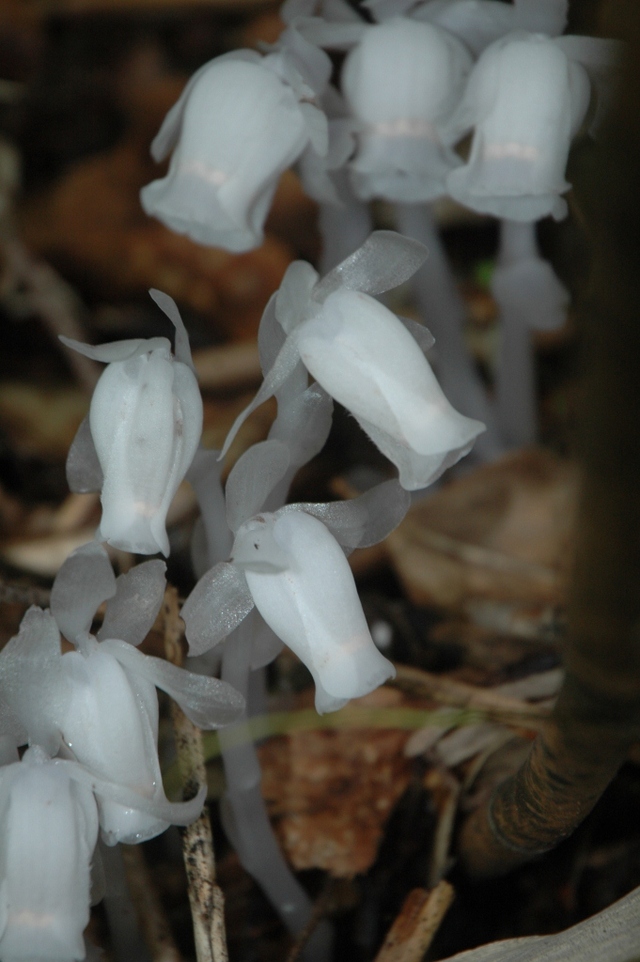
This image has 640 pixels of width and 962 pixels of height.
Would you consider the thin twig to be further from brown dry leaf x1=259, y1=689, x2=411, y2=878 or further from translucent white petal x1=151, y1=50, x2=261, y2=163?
translucent white petal x1=151, y1=50, x2=261, y2=163

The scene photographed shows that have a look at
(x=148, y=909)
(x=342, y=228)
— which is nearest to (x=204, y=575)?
(x=148, y=909)

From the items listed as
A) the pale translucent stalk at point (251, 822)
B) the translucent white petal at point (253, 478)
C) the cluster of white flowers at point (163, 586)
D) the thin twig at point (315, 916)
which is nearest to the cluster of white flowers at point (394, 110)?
the cluster of white flowers at point (163, 586)

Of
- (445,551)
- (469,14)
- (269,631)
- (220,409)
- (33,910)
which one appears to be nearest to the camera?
(33,910)

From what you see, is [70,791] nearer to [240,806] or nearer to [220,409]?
[240,806]

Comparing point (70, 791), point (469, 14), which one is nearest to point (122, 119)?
point (469, 14)

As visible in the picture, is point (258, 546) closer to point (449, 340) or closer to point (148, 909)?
point (148, 909)

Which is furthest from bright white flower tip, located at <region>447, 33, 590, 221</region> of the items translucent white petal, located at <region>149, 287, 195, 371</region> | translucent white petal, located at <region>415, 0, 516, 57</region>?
translucent white petal, located at <region>149, 287, 195, 371</region>
